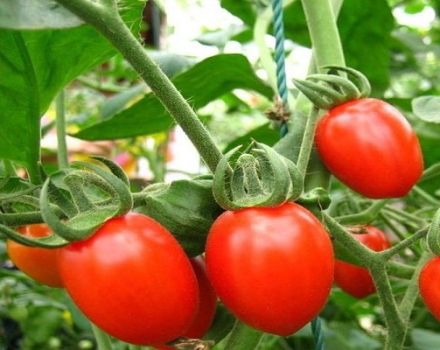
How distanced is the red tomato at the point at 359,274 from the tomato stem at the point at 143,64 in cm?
31

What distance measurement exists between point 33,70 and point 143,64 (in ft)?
0.48

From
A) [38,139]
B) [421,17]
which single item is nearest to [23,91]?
[38,139]

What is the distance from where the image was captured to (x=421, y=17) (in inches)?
82.7

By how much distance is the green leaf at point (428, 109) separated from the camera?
655 mm

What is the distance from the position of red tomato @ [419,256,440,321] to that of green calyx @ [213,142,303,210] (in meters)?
0.12

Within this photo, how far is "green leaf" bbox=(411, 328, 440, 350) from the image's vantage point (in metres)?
0.95

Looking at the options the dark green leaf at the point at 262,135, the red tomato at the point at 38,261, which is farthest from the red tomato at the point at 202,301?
the dark green leaf at the point at 262,135

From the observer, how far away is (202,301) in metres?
0.57

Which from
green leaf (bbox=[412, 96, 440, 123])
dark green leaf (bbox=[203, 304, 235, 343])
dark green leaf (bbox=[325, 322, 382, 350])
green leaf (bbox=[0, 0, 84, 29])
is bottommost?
dark green leaf (bbox=[325, 322, 382, 350])

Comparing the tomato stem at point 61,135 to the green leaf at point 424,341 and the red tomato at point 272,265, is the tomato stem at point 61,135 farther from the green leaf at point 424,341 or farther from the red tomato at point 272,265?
the green leaf at point 424,341

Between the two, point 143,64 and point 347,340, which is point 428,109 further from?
point 347,340

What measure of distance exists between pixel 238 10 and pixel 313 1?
0.45m

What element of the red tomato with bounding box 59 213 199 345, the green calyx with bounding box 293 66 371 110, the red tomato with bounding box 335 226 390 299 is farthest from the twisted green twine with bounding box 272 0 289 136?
the red tomato with bounding box 59 213 199 345

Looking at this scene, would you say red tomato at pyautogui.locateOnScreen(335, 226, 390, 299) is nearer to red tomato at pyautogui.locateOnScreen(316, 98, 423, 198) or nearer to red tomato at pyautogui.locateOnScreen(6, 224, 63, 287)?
red tomato at pyautogui.locateOnScreen(316, 98, 423, 198)
